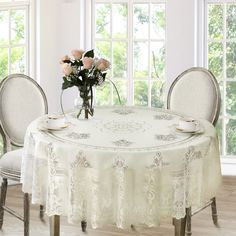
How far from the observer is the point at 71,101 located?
6.20 meters

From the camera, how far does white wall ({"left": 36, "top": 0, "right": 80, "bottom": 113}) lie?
19.6ft

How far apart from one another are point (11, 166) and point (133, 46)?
7.46 ft

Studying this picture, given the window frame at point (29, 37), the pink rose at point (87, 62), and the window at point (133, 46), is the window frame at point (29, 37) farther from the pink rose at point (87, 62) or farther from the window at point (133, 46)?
the pink rose at point (87, 62)

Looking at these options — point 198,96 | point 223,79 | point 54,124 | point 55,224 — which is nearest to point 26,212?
point 55,224

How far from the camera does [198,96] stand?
16.4ft

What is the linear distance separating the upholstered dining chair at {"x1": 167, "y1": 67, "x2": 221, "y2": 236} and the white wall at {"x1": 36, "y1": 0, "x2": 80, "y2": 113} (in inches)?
55.5

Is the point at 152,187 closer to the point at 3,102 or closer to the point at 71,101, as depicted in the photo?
the point at 3,102

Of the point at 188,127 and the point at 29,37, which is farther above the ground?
the point at 29,37

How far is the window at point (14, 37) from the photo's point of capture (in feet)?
19.1

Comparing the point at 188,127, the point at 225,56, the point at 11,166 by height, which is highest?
the point at 225,56

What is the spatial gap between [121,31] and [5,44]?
1.16m

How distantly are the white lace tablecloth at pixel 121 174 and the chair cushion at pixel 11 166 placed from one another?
1.79 feet

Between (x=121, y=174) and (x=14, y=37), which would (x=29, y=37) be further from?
(x=121, y=174)

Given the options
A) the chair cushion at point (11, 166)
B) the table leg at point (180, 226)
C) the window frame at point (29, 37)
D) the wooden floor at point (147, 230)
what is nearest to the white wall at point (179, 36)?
the window frame at point (29, 37)
